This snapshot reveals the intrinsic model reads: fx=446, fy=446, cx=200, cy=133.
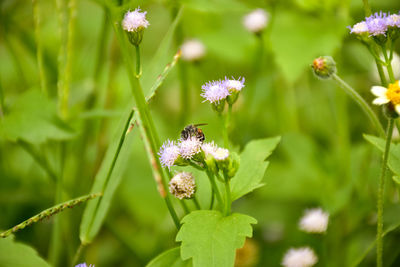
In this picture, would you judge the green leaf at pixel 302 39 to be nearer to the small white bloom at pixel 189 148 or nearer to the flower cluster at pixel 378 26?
the flower cluster at pixel 378 26

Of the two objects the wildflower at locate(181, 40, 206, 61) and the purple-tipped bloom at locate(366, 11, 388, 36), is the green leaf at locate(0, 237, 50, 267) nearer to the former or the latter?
the purple-tipped bloom at locate(366, 11, 388, 36)

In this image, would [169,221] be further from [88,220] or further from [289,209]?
[88,220]

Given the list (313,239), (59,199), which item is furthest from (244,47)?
(59,199)

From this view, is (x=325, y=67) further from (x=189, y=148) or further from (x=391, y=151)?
(x=189, y=148)

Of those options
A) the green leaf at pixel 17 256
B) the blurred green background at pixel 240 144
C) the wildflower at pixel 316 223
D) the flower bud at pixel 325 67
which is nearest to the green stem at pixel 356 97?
the flower bud at pixel 325 67

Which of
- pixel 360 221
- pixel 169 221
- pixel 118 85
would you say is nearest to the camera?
pixel 360 221

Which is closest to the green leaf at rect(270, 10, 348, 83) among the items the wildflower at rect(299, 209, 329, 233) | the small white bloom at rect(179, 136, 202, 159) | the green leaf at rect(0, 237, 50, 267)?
the wildflower at rect(299, 209, 329, 233)
